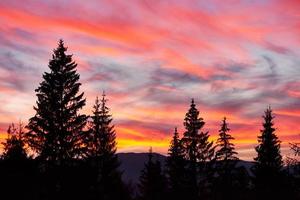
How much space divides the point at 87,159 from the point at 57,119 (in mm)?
4454

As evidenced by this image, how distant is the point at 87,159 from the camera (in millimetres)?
42281

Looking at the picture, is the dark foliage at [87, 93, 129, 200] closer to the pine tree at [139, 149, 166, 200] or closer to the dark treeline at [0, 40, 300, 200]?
the dark treeline at [0, 40, 300, 200]

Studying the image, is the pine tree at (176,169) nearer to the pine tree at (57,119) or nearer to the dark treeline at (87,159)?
the dark treeline at (87,159)

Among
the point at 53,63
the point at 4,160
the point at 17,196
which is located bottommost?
the point at 17,196

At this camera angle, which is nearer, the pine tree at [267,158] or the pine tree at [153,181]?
the pine tree at [267,158]

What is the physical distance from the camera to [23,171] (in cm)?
3603

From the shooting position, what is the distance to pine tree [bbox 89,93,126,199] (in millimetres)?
51844

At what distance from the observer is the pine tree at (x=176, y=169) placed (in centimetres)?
5662

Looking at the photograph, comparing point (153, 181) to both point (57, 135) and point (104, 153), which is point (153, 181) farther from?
point (57, 135)

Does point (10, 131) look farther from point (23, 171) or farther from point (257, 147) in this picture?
point (257, 147)

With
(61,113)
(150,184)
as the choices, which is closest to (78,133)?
(61,113)

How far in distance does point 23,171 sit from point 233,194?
23.8 meters

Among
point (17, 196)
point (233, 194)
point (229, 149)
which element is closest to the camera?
point (17, 196)

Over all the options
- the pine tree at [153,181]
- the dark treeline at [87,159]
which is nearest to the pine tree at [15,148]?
the dark treeline at [87,159]
